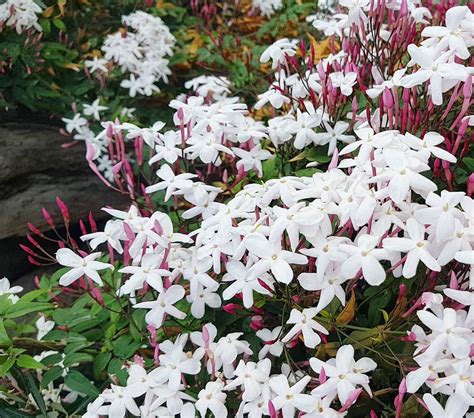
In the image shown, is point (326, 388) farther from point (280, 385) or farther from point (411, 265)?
point (411, 265)

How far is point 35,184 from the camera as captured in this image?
274 centimetres

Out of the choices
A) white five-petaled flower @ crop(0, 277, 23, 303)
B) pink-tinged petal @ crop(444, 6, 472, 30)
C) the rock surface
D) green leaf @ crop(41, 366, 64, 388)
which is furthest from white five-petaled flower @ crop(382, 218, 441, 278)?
the rock surface

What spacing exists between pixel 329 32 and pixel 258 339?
3.43ft

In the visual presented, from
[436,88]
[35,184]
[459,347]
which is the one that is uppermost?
[436,88]

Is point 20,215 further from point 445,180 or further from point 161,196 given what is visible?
point 445,180

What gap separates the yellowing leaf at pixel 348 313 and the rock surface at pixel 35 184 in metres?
1.71

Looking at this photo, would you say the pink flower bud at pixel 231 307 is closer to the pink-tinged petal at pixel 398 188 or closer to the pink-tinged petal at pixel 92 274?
the pink-tinged petal at pixel 92 274

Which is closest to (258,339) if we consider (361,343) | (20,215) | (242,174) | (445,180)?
(361,343)

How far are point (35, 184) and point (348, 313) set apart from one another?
1872 mm

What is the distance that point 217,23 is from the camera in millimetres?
3660

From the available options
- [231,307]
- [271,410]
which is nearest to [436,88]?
[231,307]

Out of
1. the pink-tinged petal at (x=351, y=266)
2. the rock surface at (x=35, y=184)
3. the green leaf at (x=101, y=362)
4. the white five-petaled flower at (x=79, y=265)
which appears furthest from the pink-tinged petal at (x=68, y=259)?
the rock surface at (x=35, y=184)

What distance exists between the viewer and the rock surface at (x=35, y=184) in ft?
8.56

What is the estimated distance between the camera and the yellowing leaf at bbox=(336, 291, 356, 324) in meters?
1.24
